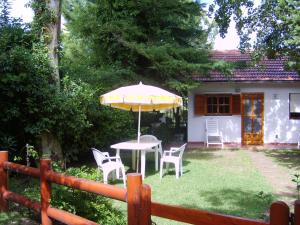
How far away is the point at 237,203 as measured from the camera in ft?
24.5

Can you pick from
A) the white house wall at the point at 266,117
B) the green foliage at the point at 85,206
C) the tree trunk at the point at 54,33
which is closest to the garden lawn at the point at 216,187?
the green foliage at the point at 85,206

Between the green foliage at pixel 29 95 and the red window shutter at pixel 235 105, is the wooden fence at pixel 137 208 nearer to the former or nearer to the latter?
the green foliage at pixel 29 95

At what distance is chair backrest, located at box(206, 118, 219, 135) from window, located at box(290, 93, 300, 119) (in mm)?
3527

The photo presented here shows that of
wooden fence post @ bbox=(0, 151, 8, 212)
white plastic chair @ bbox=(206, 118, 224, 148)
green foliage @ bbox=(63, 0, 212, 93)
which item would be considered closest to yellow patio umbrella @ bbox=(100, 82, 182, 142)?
green foliage @ bbox=(63, 0, 212, 93)

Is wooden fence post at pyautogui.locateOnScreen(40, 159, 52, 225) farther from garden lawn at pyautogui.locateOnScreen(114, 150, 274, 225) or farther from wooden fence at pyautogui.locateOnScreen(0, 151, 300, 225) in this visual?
garden lawn at pyautogui.locateOnScreen(114, 150, 274, 225)

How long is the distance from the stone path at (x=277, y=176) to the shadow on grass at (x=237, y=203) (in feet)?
1.52

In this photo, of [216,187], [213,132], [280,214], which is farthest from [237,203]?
[213,132]

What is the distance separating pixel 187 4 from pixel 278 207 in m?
15.2

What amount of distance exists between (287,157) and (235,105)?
420 centimetres

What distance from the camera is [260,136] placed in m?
17.5

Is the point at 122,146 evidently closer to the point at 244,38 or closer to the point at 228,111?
the point at 244,38

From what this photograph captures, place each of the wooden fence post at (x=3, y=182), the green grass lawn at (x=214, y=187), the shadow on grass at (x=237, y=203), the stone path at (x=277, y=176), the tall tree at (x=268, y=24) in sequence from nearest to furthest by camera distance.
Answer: the wooden fence post at (x=3, y=182)
the shadow on grass at (x=237, y=203)
the green grass lawn at (x=214, y=187)
the stone path at (x=277, y=176)
the tall tree at (x=268, y=24)

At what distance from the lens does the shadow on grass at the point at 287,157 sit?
12.1 m


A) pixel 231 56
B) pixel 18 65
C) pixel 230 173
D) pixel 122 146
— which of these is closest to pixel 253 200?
pixel 230 173
